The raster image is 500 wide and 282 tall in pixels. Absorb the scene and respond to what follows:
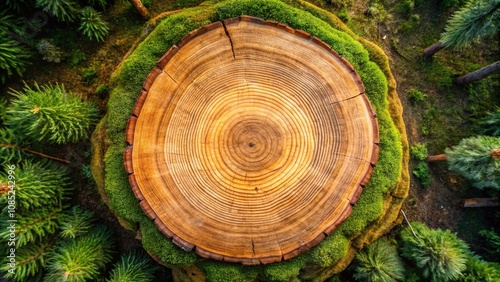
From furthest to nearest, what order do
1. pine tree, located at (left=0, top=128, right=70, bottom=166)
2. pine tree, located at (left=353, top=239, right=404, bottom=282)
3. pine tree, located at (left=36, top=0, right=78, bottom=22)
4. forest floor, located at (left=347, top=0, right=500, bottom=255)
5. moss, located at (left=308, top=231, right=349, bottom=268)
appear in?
forest floor, located at (left=347, top=0, right=500, bottom=255), pine tree, located at (left=36, top=0, right=78, bottom=22), pine tree, located at (left=353, top=239, right=404, bottom=282), pine tree, located at (left=0, top=128, right=70, bottom=166), moss, located at (left=308, top=231, right=349, bottom=268)

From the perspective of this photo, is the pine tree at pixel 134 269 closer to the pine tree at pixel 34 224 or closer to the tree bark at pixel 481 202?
the pine tree at pixel 34 224

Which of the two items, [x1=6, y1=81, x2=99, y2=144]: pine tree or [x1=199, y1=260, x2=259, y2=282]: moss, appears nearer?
[x1=199, y1=260, x2=259, y2=282]: moss

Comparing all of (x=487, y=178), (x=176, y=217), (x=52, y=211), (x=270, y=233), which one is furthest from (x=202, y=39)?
(x=487, y=178)

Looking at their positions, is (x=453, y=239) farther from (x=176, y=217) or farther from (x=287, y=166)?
(x=176, y=217)

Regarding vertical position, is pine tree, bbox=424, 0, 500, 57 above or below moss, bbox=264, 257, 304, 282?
above

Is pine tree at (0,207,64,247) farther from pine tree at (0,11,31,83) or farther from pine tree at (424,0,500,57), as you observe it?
pine tree at (424,0,500,57)

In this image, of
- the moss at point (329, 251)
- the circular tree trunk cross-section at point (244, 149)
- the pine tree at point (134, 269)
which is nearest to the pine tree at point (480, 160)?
the circular tree trunk cross-section at point (244, 149)

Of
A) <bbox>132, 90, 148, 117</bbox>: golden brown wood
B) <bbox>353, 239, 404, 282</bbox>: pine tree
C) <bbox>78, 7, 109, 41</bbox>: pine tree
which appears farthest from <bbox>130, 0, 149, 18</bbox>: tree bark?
<bbox>353, 239, 404, 282</bbox>: pine tree
